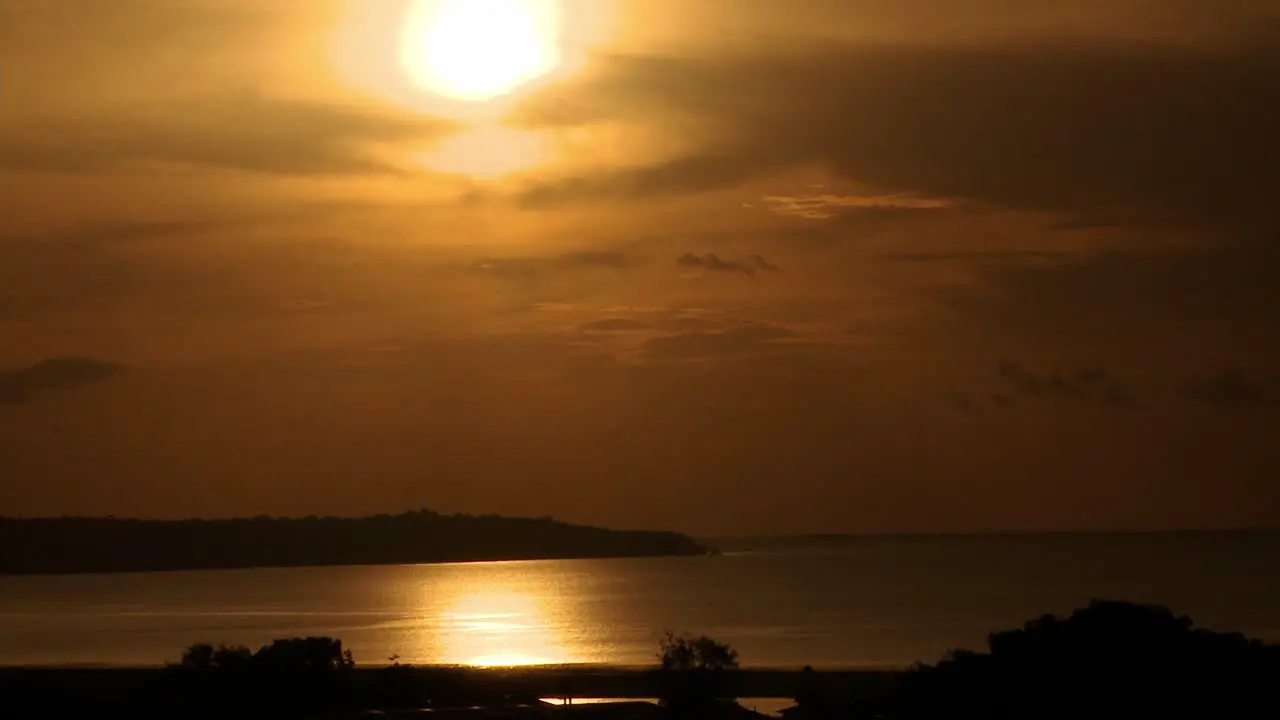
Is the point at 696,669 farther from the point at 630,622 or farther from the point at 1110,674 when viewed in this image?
the point at 630,622

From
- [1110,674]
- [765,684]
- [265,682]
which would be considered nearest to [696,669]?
[765,684]

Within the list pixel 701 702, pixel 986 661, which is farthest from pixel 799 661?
pixel 986 661

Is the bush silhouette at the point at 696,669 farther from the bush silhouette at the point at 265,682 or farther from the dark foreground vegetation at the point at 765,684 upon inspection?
the bush silhouette at the point at 265,682

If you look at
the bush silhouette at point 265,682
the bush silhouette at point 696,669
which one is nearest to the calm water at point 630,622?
the bush silhouette at point 696,669

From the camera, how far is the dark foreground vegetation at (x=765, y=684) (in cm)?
3850

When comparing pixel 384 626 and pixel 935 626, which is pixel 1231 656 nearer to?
pixel 935 626

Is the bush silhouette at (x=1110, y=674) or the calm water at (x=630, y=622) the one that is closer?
the bush silhouette at (x=1110, y=674)

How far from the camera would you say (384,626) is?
515 ft

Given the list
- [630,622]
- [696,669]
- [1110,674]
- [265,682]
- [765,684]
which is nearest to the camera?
[1110,674]

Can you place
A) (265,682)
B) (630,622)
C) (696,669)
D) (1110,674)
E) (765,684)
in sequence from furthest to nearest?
(630,622) → (765,684) → (696,669) → (265,682) → (1110,674)

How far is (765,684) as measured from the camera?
7194 cm

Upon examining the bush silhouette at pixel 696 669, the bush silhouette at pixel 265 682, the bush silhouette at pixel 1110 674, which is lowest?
the bush silhouette at pixel 1110 674

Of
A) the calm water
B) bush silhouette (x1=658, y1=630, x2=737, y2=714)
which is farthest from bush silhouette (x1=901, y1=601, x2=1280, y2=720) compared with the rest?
the calm water

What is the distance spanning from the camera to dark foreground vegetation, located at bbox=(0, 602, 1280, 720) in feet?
126
